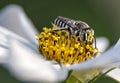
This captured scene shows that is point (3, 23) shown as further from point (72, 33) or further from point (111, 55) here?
point (111, 55)

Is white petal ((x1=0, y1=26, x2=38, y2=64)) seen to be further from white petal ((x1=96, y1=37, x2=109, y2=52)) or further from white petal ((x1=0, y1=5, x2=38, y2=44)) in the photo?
white petal ((x1=96, y1=37, x2=109, y2=52))

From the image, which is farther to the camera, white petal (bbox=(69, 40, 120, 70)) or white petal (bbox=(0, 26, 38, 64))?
white petal (bbox=(0, 26, 38, 64))

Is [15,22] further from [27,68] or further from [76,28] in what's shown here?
[27,68]

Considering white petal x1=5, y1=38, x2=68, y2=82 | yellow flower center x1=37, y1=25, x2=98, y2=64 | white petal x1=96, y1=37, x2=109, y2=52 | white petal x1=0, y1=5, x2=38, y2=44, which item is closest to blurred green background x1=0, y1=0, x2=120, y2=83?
white petal x1=96, y1=37, x2=109, y2=52

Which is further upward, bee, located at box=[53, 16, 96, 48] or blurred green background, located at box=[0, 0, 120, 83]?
bee, located at box=[53, 16, 96, 48]

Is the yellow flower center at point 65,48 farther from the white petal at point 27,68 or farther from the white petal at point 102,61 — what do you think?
the white petal at point 27,68

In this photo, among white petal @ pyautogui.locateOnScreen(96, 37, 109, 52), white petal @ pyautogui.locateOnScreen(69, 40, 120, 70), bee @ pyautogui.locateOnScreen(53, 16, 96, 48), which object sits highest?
bee @ pyautogui.locateOnScreen(53, 16, 96, 48)

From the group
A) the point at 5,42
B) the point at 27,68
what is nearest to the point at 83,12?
the point at 5,42

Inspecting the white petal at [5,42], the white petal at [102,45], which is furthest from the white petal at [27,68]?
the white petal at [102,45]
